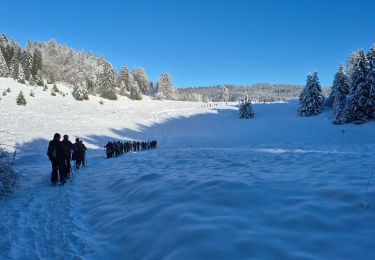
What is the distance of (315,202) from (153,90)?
125m

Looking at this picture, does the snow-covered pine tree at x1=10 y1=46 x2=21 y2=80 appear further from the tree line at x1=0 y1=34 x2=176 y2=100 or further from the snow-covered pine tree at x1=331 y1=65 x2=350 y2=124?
the snow-covered pine tree at x1=331 y1=65 x2=350 y2=124

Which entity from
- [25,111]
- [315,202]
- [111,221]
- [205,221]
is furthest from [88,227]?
[25,111]

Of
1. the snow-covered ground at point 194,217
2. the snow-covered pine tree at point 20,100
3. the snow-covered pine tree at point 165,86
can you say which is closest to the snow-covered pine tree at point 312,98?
the snow-covered pine tree at point 20,100

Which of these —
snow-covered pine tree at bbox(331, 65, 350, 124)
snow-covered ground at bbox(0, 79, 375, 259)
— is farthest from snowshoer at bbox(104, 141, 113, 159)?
snow-covered pine tree at bbox(331, 65, 350, 124)

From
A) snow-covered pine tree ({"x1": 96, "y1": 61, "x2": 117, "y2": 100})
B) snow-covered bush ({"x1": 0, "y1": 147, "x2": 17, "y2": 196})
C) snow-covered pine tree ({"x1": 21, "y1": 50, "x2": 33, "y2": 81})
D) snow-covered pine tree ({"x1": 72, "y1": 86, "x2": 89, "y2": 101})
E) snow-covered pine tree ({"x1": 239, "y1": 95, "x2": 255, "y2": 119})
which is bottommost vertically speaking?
snow-covered bush ({"x1": 0, "y1": 147, "x2": 17, "y2": 196})

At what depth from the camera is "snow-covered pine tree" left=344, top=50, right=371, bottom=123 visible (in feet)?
140

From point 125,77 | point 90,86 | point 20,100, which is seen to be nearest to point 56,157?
point 20,100

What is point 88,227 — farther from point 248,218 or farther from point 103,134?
point 103,134

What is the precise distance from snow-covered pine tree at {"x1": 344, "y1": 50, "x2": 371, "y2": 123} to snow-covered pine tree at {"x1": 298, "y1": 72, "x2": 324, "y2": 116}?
25.3ft

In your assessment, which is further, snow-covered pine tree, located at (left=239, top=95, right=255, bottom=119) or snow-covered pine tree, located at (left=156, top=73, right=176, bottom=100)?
snow-covered pine tree, located at (left=156, top=73, right=176, bottom=100)

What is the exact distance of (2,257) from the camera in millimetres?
4797

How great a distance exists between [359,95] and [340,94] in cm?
450

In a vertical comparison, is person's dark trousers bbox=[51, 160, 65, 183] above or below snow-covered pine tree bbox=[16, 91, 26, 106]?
below

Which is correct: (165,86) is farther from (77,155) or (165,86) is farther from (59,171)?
(59,171)
